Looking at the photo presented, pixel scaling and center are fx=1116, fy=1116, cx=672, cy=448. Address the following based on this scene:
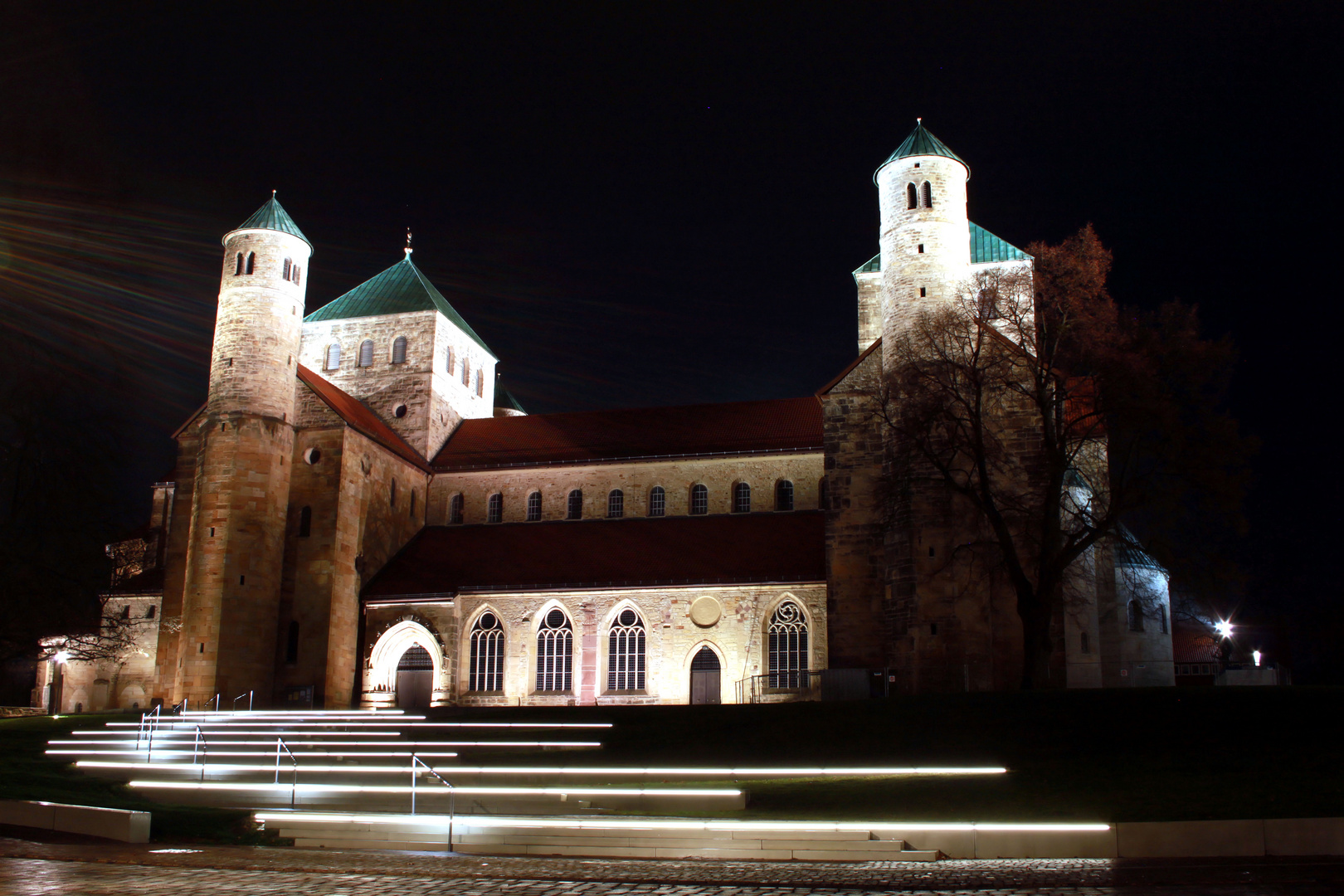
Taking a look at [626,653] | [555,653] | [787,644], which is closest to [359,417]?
[555,653]

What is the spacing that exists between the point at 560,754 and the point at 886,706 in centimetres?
801

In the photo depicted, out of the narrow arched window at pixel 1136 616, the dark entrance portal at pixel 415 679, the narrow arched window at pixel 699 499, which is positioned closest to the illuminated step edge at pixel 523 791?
the dark entrance portal at pixel 415 679

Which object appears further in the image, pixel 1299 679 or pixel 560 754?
pixel 1299 679

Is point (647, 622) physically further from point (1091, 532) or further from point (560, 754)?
point (1091, 532)

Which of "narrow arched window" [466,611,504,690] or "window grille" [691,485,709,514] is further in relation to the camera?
"window grille" [691,485,709,514]

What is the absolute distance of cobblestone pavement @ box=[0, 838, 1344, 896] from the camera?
34.4 feet

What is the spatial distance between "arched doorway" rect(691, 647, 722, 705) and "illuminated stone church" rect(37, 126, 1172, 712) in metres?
0.06

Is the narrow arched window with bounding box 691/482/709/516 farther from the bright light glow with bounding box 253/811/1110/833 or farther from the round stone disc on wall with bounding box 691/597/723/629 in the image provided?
the bright light glow with bounding box 253/811/1110/833

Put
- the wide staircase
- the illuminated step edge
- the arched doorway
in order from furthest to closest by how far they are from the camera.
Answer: the arched doorway → the illuminated step edge → the wide staircase

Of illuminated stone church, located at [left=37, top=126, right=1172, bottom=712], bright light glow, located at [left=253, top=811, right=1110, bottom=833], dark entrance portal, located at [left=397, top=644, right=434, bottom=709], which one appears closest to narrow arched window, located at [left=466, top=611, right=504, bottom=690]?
illuminated stone church, located at [left=37, top=126, right=1172, bottom=712]

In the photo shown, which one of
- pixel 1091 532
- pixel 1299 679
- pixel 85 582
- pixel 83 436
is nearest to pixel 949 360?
pixel 1091 532

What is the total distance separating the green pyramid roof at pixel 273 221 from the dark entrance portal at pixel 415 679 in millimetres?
16296

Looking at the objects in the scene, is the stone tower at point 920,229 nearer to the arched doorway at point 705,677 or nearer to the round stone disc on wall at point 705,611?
the round stone disc on wall at point 705,611

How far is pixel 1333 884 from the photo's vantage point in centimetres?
1091
